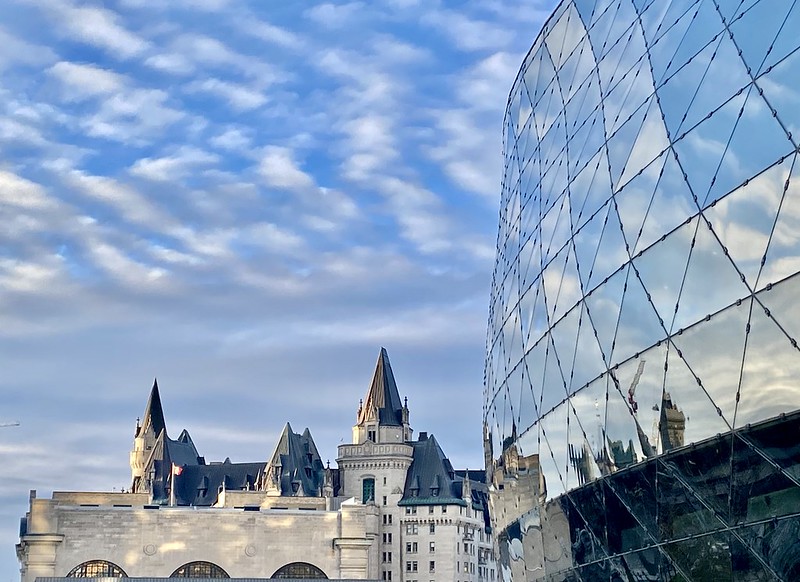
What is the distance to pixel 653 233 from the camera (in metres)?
18.2

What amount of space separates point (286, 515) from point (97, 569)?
13765mm

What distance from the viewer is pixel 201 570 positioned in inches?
3310

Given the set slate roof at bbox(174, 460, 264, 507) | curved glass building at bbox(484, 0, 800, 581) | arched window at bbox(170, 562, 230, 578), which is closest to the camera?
curved glass building at bbox(484, 0, 800, 581)

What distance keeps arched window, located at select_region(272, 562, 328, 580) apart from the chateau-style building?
9cm

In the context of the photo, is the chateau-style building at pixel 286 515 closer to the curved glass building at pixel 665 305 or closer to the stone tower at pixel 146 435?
the stone tower at pixel 146 435

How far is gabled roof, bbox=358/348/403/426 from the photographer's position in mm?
119188

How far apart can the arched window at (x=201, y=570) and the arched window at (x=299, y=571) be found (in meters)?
3.95

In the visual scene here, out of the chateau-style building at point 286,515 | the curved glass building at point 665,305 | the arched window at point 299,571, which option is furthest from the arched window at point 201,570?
the curved glass building at point 665,305

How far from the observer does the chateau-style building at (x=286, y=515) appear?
8375 centimetres

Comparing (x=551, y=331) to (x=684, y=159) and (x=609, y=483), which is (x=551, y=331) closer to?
(x=609, y=483)

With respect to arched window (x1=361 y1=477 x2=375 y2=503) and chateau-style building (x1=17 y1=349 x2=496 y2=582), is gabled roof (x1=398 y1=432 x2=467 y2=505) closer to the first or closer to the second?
chateau-style building (x1=17 y1=349 x2=496 y2=582)

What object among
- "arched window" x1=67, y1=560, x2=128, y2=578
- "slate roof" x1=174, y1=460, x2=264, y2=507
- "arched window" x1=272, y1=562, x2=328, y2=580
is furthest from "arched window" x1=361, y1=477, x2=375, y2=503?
"arched window" x1=67, y1=560, x2=128, y2=578

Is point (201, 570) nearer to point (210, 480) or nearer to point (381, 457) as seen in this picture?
point (381, 457)

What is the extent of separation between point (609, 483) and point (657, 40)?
7.63 m
